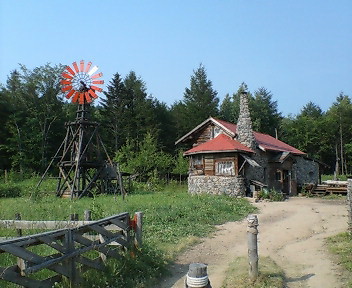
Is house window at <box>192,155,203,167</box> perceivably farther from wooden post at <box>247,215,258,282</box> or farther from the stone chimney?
wooden post at <box>247,215,258,282</box>

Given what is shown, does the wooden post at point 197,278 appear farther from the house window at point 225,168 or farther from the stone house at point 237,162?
the house window at point 225,168

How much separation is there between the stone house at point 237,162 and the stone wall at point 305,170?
367 mm

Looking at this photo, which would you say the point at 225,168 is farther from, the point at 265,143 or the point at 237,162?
the point at 265,143

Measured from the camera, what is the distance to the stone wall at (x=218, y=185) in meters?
25.4

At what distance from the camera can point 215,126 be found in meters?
30.5

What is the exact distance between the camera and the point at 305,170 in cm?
3366

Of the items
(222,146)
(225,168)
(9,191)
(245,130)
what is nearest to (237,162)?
(225,168)

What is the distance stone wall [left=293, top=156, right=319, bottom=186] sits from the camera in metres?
32.5

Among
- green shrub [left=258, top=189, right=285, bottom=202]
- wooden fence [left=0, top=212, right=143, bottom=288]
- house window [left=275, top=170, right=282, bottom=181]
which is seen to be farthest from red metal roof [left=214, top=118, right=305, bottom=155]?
wooden fence [left=0, top=212, right=143, bottom=288]

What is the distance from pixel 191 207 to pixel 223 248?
19.9ft

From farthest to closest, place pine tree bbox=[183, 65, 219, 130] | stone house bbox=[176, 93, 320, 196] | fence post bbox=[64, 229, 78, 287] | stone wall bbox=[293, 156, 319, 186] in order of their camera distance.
Result: pine tree bbox=[183, 65, 219, 130] → stone wall bbox=[293, 156, 319, 186] → stone house bbox=[176, 93, 320, 196] → fence post bbox=[64, 229, 78, 287]

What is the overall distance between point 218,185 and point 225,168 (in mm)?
1369

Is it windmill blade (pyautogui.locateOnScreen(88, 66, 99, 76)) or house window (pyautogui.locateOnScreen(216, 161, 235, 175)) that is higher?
windmill blade (pyautogui.locateOnScreen(88, 66, 99, 76))

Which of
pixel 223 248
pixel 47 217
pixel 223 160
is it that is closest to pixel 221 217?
pixel 223 248
